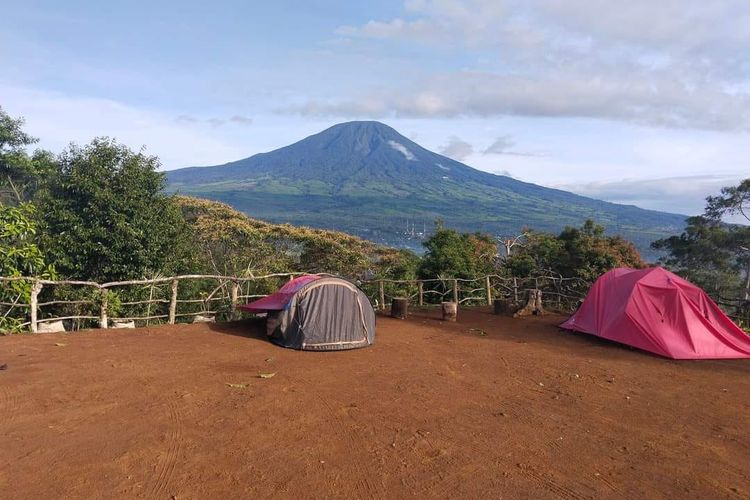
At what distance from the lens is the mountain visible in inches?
3438

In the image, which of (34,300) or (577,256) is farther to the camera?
(577,256)

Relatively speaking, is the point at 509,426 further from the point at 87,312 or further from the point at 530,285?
the point at 530,285

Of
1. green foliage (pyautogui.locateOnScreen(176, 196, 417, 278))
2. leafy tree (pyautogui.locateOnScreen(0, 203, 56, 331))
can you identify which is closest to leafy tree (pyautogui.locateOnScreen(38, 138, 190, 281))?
leafy tree (pyautogui.locateOnScreen(0, 203, 56, 331))

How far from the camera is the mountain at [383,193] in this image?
8731 centimetres

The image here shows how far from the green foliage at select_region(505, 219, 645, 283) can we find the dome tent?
36.1ft

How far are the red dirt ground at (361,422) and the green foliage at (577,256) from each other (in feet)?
32.8

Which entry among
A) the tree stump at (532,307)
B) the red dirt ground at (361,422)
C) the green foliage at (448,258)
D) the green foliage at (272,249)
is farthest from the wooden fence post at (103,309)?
the green foliage at (448,258)

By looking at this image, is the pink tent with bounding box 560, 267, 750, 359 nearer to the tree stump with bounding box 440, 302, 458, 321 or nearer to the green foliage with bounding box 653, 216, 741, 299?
the tree stump with bounding box 440, 302, 458, 321

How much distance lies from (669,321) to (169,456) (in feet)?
24.1

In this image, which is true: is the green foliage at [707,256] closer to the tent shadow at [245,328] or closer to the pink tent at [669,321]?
the pink tent at [669,321]

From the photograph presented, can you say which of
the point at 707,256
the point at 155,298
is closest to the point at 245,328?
the point at 155,298

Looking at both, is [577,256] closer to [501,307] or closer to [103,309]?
[501,307]

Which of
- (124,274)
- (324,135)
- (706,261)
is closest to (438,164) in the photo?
(324,135)

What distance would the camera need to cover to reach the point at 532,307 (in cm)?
1163
